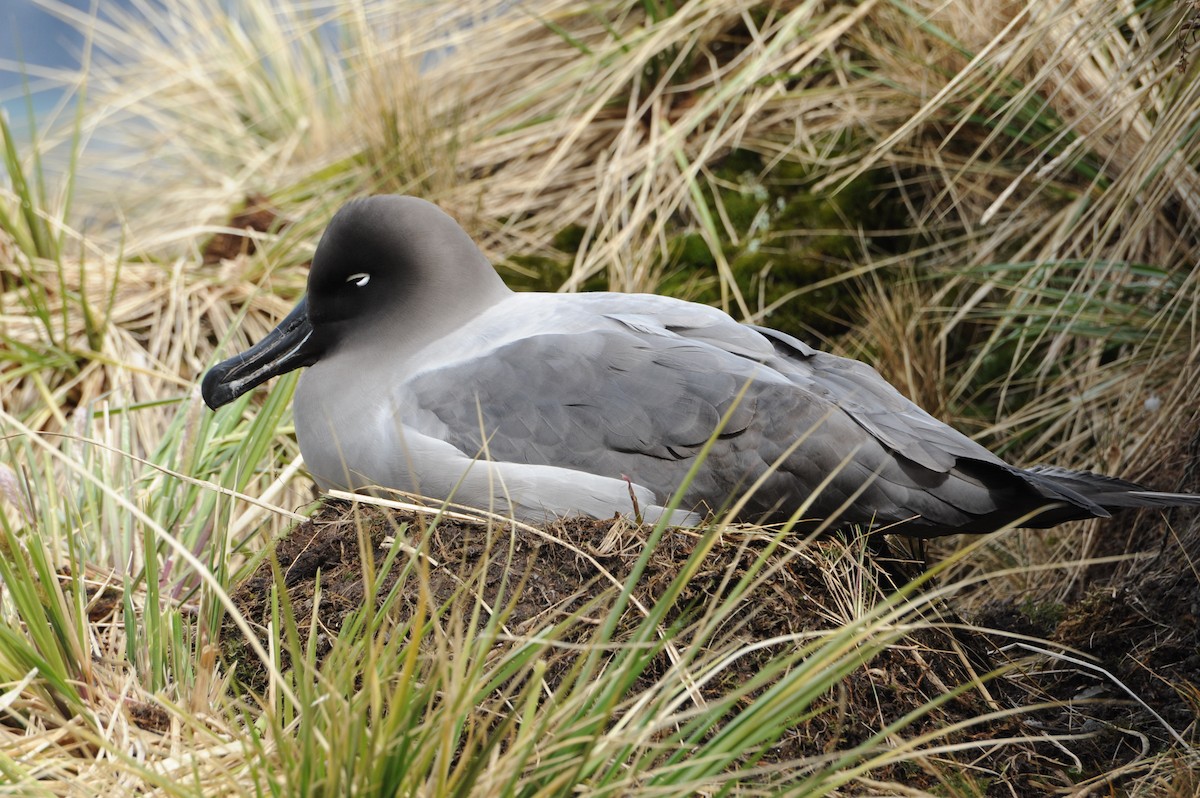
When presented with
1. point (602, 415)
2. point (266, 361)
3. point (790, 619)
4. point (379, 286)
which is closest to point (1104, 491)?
point (790, 619)

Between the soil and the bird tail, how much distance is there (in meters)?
0.45

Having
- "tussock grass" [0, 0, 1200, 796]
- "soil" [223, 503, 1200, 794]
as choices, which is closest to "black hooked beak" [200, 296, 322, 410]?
"tussock grass" [0, 0, 1200, 796]

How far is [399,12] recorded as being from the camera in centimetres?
726

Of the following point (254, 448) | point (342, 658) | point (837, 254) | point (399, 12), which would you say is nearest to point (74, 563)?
point (342, 658)

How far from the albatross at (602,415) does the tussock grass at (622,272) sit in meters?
0.29

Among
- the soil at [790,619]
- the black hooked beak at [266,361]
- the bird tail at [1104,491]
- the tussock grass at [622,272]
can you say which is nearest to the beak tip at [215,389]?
the black hooked beak at [266,361]

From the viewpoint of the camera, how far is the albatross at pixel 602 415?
3389 millimetres

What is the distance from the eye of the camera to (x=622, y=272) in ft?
18.5

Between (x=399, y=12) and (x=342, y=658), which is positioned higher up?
(x=399, y=12)

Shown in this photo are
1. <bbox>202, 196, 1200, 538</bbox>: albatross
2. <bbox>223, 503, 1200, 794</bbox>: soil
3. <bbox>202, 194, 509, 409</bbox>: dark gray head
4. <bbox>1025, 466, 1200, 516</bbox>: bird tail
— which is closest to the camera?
<bbox>223, 503, 1200, 794</bbox>: soil

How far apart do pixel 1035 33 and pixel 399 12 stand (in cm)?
432

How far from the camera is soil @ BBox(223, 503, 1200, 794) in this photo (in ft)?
9.64

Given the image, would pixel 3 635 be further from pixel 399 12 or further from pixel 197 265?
pixel 399 12

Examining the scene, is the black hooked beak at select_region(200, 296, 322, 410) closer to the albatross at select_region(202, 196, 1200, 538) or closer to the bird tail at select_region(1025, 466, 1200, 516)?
the albatross at select_region(202, 196, 1200, 538)
